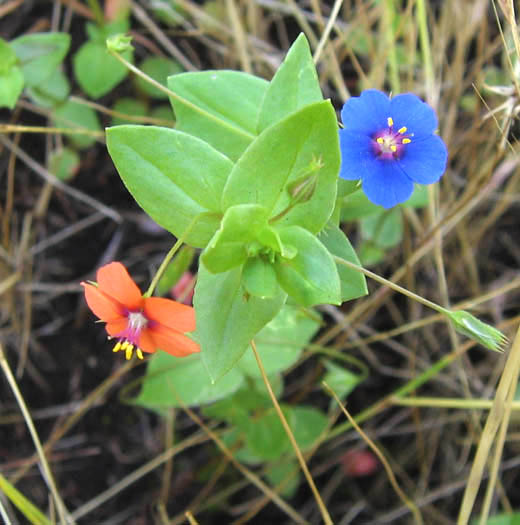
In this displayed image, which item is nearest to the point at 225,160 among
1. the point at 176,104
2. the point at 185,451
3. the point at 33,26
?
the point at 176,104

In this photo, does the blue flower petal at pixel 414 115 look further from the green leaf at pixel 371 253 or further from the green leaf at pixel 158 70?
the green leaf at pixel 158 70

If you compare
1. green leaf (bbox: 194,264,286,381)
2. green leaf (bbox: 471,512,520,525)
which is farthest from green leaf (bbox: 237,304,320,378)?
green leaf (bbox: 471,512,520,525)

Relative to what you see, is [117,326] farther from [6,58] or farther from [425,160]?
[6,58]

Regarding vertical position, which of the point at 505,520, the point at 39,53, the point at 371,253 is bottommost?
the point at 505,520

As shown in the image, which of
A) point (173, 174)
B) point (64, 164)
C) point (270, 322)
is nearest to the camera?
point (173, 174)

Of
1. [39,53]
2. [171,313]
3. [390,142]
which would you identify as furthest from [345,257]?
[39,53]

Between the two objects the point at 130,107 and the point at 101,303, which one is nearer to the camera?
the point at 101,303

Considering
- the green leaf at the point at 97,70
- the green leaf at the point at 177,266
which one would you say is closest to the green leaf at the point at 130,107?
the green leaf at the point at 97,70
